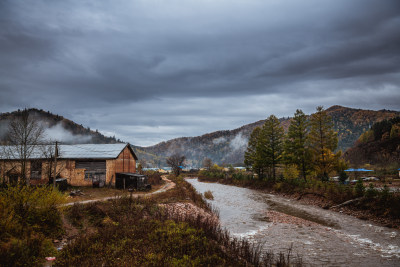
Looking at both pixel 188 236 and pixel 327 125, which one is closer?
pixel 188 236

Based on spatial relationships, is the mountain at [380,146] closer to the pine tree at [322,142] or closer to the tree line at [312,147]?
the tree line at [312,147]

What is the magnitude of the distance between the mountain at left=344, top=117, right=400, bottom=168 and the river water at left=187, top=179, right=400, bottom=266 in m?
93.9

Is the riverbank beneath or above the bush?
beneath

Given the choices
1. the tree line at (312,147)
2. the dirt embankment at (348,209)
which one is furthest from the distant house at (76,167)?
the tree line at (312,147)

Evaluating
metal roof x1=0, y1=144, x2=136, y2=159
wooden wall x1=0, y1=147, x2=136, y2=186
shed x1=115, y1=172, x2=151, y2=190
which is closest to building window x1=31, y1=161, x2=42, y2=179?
wooden wall x1=0, y1=147, x2=136, y2=186

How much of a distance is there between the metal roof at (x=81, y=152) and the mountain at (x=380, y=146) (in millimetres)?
96512

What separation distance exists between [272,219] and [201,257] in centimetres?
1336

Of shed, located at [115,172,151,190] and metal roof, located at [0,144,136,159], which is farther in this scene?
metal roof, located at [0,144,136,159]

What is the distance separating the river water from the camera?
11.3 m

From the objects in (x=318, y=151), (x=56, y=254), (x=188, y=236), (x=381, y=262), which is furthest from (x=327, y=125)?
(x=56, y=254)

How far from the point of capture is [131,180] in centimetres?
3394

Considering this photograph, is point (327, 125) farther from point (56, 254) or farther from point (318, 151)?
point (56, 254)

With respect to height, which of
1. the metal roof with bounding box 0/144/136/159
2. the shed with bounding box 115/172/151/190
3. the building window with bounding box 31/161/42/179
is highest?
the metal roof with bounding box 0/144/136/159

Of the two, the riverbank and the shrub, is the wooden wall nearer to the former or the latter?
the riverbank
